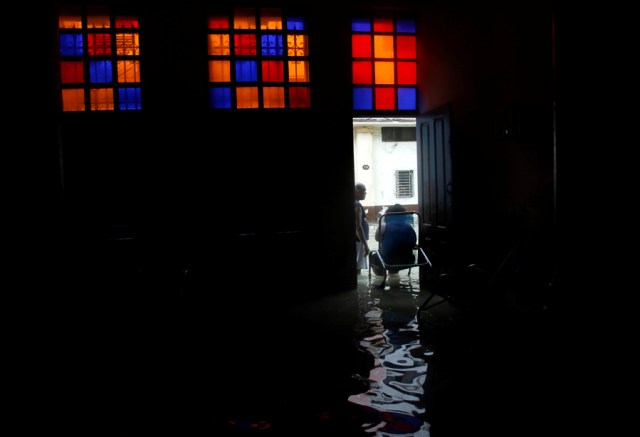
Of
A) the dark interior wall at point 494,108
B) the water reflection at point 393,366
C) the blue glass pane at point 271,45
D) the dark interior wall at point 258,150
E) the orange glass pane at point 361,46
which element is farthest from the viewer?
the orange glass pane at point 361,46

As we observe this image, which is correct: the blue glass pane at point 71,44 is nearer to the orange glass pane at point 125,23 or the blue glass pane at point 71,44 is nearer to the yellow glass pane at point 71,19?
the yellow glass pane at point 71,19

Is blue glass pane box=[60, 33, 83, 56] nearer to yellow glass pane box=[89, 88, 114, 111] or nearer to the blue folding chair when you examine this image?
yellow glass pane box=[89, 88, 114, 111]

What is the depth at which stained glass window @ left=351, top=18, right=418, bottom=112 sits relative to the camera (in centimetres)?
786

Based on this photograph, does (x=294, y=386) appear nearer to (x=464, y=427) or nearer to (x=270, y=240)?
(x=464, y=427)

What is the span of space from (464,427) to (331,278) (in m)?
4.71

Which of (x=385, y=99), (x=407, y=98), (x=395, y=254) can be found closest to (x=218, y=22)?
(x=385, y=99)

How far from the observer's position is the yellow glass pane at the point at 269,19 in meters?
7.45

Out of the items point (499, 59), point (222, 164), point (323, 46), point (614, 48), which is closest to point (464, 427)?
point (614, 48)

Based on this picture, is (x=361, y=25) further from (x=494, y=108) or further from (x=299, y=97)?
(x=494, y=108)

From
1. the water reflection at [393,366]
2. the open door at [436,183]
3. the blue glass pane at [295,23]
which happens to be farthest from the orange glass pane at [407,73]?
the water reflection at [393,366]

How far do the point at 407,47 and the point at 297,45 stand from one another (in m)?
1.78

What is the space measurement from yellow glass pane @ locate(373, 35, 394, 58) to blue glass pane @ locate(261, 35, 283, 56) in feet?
4.95

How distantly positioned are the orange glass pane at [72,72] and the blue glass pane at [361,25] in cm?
403

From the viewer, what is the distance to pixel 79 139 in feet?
23.4
